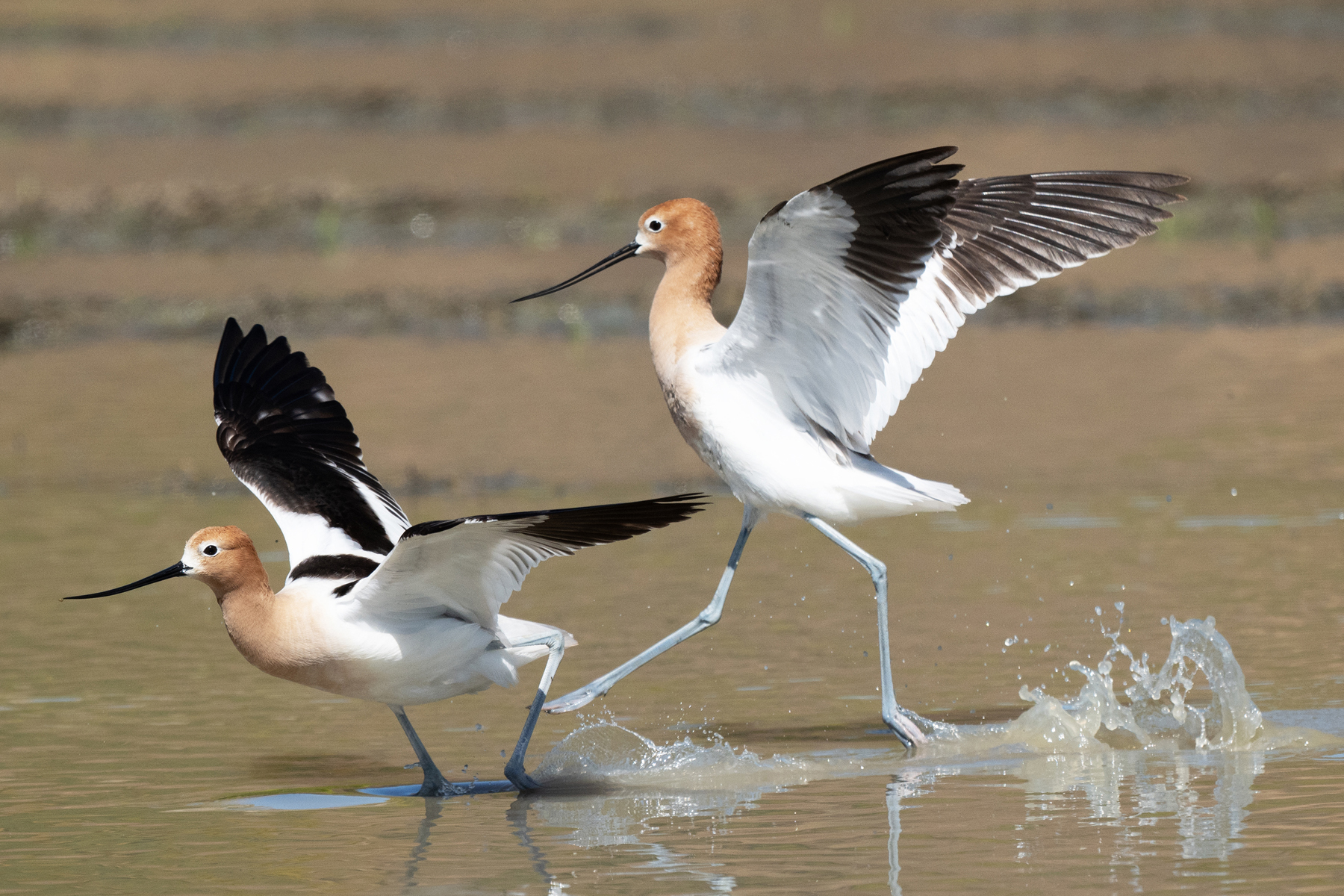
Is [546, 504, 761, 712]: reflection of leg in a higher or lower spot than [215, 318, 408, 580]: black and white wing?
lower

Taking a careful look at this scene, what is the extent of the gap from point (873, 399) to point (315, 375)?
235 centimetres

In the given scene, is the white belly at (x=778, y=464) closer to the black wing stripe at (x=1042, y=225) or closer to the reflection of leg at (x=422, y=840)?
the black wing stripe at (x=1042, y=225)

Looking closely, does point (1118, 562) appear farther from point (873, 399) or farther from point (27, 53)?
point (27, 53)

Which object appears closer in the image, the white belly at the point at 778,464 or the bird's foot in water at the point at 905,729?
the bird's foot in water at the point at 905,729

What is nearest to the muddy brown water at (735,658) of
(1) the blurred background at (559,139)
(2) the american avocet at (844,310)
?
(2) the american avocet at (844,310)

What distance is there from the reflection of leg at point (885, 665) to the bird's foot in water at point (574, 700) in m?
0.98

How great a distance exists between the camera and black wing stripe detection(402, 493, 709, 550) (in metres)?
6.20

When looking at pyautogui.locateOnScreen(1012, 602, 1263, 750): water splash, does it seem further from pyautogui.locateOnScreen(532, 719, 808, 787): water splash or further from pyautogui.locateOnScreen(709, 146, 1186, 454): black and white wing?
pyautogui.locateOnScreen(709, 146, 1186, 454): black and white wing

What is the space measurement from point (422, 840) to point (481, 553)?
933 millimetres

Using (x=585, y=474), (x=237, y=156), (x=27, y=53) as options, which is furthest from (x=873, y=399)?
(x=27, y=53)

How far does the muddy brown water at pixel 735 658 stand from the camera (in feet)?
19.4

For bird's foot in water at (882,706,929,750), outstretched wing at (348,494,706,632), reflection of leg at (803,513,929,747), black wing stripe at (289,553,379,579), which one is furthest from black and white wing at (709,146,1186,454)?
black wing stripe at (289,553,379,579)

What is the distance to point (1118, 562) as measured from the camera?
9445 millimetres

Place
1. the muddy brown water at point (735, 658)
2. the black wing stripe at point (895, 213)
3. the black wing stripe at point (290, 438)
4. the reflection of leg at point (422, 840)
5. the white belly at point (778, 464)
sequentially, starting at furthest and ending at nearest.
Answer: the black wing stripe at point (290, 438) < the white belly at point (778, 464) < the black wing stripe at point (895, 213) < the muddy brown water at point (735, 658) < the reflection of leg at point (422, 840)
